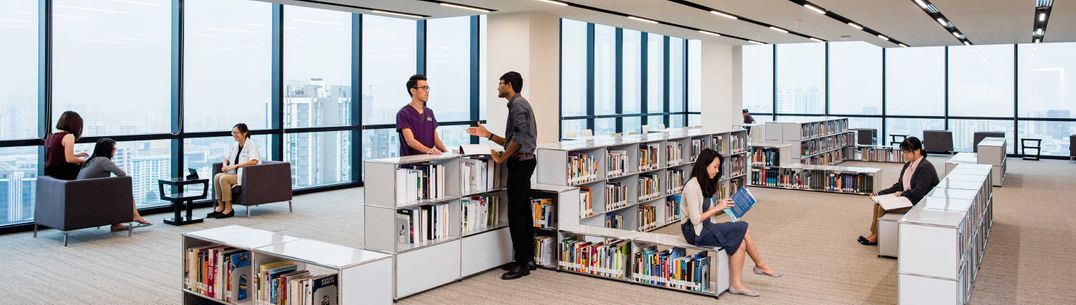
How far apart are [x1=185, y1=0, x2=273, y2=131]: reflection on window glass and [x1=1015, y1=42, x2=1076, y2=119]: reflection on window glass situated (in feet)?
56.2

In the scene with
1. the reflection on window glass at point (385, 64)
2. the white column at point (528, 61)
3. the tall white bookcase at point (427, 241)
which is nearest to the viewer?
the tall white bookcase at point (427, 241)

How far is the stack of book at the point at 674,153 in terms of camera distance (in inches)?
377

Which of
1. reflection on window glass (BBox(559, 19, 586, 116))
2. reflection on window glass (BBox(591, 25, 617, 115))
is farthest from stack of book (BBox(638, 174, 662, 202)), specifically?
reflection on window glass (BBox(591, 25, 617, 115))

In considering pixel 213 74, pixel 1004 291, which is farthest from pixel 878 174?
pixel 213 74

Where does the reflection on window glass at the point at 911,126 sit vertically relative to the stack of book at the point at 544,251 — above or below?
above

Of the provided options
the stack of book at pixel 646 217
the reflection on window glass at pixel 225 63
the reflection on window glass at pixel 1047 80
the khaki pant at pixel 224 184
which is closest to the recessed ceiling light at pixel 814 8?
the stack of book at pixel 646 217

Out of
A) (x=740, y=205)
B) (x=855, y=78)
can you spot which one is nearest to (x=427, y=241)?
(x=740, y=205)

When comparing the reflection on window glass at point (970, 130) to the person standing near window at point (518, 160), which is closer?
the person standing near window at point (518, 160)

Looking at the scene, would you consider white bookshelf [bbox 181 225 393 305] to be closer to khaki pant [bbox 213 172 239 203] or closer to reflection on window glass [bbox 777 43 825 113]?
khaki pant [bbox 213 172 239 203]

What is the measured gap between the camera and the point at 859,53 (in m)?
20.8

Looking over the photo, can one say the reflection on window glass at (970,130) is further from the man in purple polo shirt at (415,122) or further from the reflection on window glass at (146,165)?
the reflection on window glass at (146,165)

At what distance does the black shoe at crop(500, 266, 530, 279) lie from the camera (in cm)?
662

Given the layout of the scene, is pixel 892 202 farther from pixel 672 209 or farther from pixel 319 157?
pixel 319 157

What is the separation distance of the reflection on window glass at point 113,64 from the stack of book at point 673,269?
7098 millimetres
